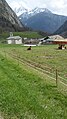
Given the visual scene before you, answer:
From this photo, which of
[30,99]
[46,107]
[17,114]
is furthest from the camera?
[30,99]

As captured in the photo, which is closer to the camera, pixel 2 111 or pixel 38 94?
pixel 2 111

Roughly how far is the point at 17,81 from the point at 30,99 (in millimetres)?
6347

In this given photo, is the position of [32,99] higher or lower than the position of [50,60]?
higher

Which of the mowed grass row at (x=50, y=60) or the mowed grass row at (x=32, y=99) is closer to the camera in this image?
the mowed grass row at (x=32, y=99)

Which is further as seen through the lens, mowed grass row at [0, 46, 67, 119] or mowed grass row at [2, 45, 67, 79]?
mowed grass row at [2, 45, 67, 79]

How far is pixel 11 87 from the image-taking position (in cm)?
2073

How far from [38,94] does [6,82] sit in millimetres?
5188

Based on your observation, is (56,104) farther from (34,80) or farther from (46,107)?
(34,80)

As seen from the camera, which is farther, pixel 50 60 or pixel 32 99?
pixel 50 60

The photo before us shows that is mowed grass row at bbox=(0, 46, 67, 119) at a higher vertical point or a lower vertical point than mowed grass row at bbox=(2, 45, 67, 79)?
higher

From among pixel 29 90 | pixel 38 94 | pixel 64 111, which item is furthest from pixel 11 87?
pixel 64 111

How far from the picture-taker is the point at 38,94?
60.1 feet

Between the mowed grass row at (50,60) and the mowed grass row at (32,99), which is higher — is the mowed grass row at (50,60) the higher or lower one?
the lower one

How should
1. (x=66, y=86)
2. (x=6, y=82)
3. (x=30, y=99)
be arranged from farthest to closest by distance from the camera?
1. (x=6, y=82)
2. (x=66, y=86)
3. (x=30, y=99)
